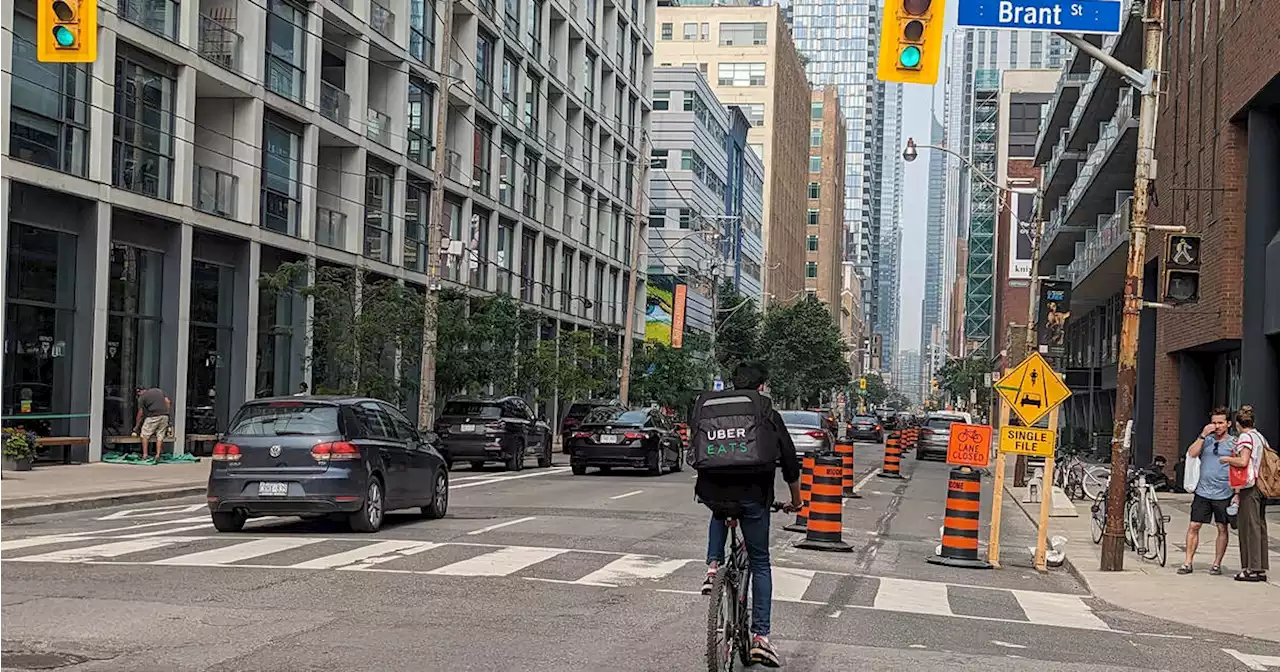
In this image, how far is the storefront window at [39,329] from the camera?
25.6 meters

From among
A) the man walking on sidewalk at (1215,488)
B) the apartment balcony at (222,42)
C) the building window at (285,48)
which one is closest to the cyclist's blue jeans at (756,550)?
the man walking on sidewalk at (1215,488)

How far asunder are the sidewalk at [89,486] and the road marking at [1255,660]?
14.0 meters

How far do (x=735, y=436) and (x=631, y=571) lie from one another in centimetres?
556

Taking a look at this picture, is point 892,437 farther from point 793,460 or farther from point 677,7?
point 677,7

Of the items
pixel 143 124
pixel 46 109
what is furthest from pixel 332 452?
pixel 143 124

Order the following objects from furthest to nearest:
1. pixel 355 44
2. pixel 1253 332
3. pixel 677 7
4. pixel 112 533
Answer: pixel 677 7, pixel 355 44, pixel 1253 332, pixel 112 533

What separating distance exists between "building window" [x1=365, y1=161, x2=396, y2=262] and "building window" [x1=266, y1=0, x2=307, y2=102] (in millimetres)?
5064

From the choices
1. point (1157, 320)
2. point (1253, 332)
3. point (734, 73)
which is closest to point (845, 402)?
point (734, 73)

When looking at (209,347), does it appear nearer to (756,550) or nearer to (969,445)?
(969,445)

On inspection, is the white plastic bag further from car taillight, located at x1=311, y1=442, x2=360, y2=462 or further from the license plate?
the license plate

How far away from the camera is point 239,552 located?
13492 mm

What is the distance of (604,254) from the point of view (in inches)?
2660

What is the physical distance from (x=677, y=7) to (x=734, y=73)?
1193cm

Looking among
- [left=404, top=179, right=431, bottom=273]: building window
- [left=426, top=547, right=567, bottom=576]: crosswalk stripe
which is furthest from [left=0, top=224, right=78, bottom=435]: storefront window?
[left=404, top=179, right=431, bottom=273]: building window
